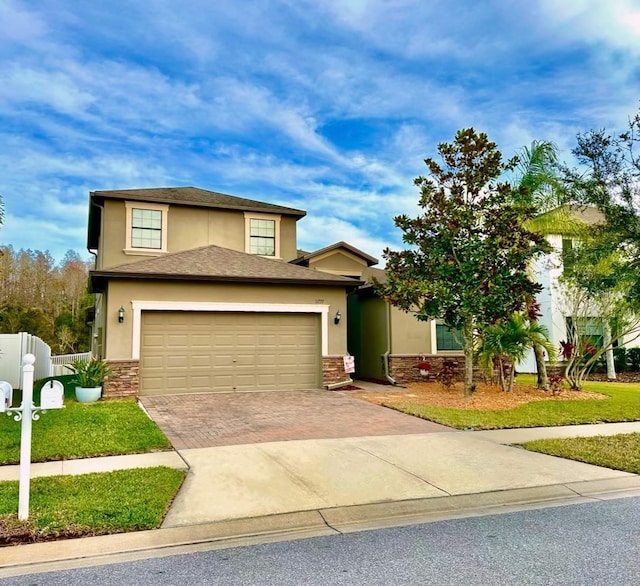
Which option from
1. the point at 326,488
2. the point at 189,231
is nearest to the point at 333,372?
the point at 189,231

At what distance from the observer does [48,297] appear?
43.7 meters

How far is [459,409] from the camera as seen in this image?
38.4 feet

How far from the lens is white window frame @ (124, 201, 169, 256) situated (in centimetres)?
1780

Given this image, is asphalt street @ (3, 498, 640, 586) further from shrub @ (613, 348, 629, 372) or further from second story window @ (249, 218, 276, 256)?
shrub @ (613, 348, 629, 372)

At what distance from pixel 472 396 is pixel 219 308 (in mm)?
7250

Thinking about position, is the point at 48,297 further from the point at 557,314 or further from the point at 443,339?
the point at 557,314

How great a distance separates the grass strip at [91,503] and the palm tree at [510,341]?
32.0 feet

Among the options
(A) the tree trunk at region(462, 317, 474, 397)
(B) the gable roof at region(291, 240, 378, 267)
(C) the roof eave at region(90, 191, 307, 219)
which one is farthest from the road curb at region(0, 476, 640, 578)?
(C) the roof eave at region(90, 191, 307, 219)

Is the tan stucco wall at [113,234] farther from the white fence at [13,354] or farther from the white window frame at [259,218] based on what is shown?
the white window frame at [259,218]

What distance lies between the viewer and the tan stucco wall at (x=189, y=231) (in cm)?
1759

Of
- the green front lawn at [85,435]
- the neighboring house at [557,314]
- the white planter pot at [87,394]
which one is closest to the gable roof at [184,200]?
the white planter pot at [87,394]

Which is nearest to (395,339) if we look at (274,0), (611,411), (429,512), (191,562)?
(611,411)

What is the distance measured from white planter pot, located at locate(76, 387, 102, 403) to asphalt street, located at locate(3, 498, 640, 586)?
9381 mm

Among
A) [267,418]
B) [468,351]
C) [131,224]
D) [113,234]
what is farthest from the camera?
[131,224]
